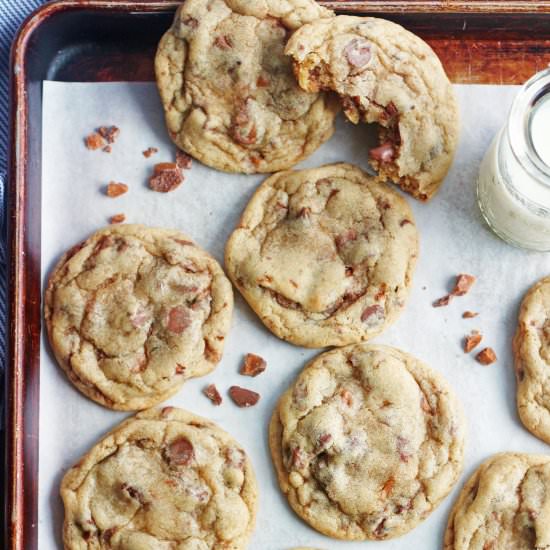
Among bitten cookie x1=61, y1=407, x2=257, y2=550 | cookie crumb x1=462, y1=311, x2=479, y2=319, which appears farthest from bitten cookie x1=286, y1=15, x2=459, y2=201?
bitten cookie x1=61, y1=407, x2=257, y2=550

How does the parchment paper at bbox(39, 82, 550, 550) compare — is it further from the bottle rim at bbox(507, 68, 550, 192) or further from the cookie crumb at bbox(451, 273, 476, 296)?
the bottle rim at bbox(507, 68, 550, 192)

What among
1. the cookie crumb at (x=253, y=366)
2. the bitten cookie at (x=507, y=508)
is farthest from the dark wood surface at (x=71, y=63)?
the bitten cookie at (x=507, y=508)

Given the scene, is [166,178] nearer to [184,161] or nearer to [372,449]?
[184,161]

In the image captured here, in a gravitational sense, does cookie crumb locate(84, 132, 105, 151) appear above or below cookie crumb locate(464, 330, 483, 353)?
above

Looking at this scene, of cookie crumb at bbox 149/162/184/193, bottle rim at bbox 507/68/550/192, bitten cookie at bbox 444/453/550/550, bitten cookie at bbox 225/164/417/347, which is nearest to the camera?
bottle rim at bbox 507/68/550/192

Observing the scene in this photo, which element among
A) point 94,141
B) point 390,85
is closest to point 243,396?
point 94,141

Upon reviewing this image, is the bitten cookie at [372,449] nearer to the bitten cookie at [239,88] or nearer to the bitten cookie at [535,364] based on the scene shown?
the bitten cookie at [535,364]

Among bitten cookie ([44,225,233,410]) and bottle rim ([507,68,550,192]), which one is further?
bitten cookie ([44,225,233,410])

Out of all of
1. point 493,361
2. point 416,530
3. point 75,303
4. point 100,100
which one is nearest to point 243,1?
point 100,100
